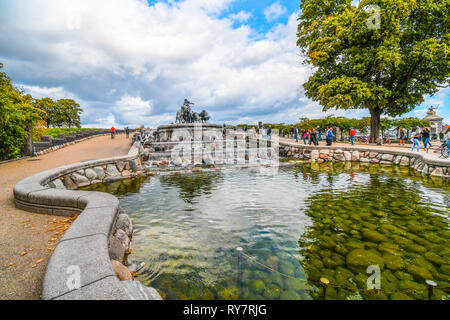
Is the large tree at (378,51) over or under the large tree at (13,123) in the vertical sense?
over

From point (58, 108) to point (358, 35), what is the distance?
236 ft

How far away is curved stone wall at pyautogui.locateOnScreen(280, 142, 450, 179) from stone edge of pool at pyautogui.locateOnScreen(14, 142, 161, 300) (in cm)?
1294

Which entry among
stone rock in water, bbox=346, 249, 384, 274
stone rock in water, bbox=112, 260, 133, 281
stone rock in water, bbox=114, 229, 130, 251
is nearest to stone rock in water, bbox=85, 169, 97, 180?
stone rock in water, bbox=114, 229, 130, 251

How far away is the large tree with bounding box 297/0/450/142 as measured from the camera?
648 inches

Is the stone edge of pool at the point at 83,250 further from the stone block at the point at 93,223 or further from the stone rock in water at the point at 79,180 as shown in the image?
the stone rock in water at the point at 79,180

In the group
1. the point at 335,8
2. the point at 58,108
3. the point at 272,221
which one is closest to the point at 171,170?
the point at 272,221

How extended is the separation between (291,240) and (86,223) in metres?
3.71

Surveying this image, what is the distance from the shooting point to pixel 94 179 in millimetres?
9344

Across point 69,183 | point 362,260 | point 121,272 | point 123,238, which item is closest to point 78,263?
point 121,272

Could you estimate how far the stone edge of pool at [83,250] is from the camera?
5.66ft

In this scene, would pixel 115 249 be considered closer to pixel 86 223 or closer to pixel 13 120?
pixel 86 223

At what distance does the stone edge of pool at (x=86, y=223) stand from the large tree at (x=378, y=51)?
945 cm

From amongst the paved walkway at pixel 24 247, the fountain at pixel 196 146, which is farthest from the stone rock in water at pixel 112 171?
the paved walkway at pixel 24 247
